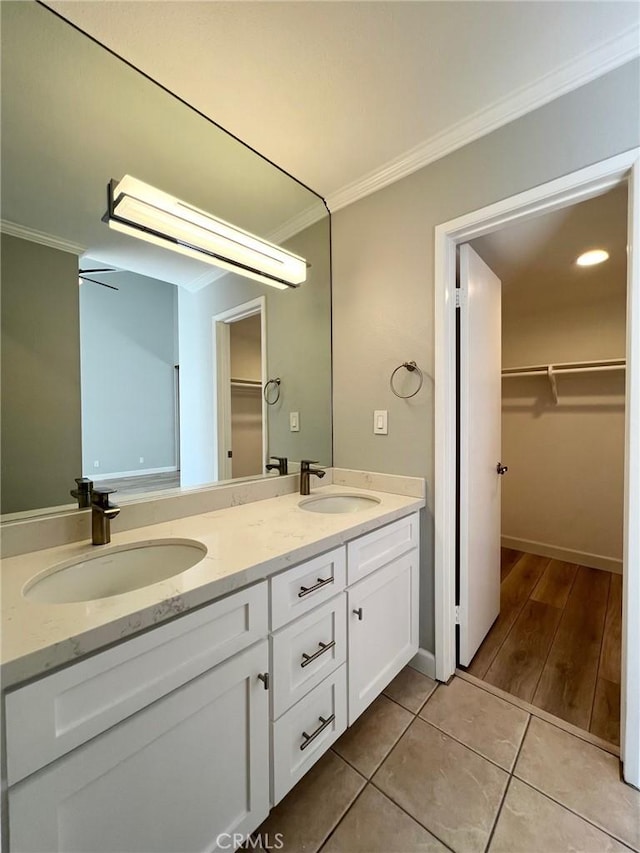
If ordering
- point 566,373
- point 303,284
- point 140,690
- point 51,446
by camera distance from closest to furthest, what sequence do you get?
point 140,690 → point 51,446 → point 303,284 → point 566,373

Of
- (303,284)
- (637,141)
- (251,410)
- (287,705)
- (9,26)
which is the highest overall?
(9,26)

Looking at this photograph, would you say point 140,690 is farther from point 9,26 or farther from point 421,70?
point 421,70

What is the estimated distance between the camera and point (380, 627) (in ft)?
4.33

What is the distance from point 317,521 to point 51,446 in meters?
0.89

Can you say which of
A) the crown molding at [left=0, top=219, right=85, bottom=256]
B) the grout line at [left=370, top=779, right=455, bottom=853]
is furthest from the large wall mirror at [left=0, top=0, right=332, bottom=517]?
the grout line at [left=370, top=779, right=455, bottom=853]

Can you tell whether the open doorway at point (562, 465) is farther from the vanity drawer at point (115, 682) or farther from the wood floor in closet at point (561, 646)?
the vanity drawer at point (115, 682)

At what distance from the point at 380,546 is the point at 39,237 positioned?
153 centimetres

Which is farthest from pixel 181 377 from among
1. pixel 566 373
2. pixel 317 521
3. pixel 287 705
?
pixel 566 373

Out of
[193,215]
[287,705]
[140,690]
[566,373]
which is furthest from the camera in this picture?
[566,373]

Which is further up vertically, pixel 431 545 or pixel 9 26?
pixel 9 26

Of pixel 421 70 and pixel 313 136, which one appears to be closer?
pixel 421 70

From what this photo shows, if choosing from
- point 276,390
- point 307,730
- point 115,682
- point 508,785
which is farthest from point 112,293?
point 508,785

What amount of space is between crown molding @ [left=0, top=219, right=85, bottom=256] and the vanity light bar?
0.16 m

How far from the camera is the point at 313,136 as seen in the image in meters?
1.44
